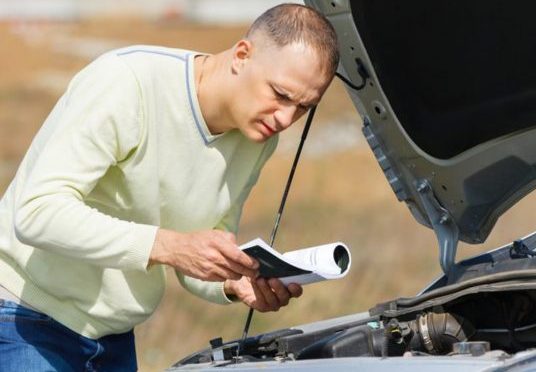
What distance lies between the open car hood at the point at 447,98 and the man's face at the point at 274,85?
1.33ft

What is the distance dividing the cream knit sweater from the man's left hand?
0.64 feet

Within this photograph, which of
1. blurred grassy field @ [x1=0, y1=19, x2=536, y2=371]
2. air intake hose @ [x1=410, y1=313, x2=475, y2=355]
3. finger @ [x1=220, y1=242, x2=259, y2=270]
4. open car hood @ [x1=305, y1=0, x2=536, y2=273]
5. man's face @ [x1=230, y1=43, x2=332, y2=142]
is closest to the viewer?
finger @ [x1=220, y1=242, x2=259, y2=270]

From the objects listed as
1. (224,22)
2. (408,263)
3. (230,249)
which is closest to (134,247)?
(230,249)

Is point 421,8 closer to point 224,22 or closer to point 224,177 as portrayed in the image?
point 224,177

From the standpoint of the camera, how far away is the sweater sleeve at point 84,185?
3.62m

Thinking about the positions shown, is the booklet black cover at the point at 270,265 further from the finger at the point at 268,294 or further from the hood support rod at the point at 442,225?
the hood support rod at the point at 442,225

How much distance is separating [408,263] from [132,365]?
6020mm

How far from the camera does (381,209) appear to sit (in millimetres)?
12977

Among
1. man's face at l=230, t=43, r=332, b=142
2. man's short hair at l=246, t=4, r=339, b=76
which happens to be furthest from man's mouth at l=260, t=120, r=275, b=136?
man's short hair at l=246, t=4, r=339, b=76

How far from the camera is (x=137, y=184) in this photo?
3.86 m

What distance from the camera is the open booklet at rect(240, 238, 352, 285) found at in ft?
12.1

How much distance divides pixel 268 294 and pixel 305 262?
328mm

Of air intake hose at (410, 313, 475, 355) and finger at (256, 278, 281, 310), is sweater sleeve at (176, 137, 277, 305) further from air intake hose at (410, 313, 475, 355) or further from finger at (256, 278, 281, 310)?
air intake hose at (410, 313, 475, 355)

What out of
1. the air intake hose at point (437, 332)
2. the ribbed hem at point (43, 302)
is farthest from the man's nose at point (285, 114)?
the ribbed hem at point (43, 302)
